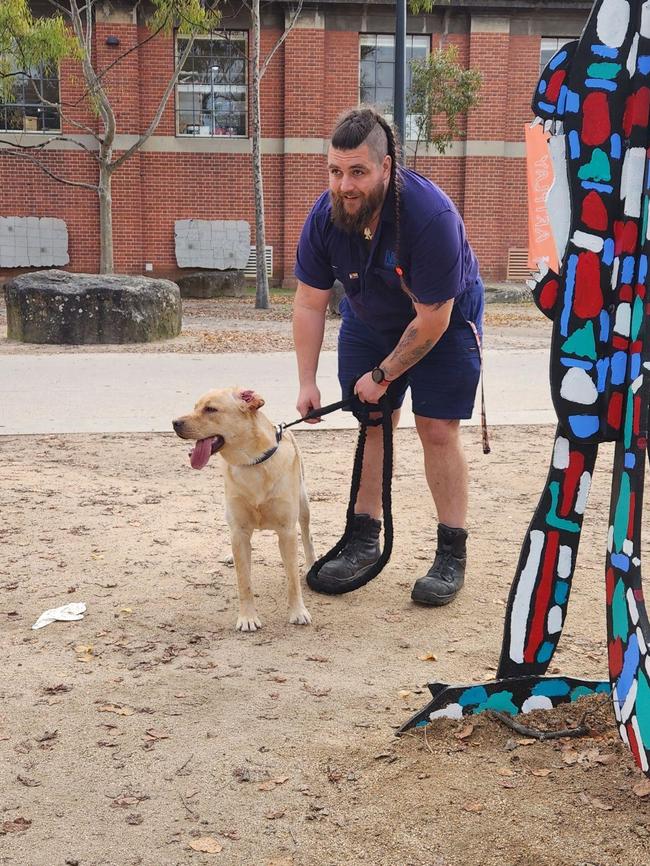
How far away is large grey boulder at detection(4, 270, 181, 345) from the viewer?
12.2 metres

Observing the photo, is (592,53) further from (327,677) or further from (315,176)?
(315,176)

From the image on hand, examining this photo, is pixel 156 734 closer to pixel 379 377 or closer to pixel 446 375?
pixel 379 377

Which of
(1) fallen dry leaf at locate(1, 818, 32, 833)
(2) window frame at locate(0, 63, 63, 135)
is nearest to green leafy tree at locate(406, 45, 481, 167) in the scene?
(2) window frame at locate(0, 63, 63, 135)

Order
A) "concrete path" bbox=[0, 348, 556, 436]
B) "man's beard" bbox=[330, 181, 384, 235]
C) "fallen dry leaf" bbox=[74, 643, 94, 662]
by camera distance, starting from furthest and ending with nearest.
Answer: "concrete path" bbox=[0, 348, 556, 436]
"fallen dry leaf" bbox=[74, 643, 94, 662]
"man's beard" bbox=[330, 181, 384, 235]

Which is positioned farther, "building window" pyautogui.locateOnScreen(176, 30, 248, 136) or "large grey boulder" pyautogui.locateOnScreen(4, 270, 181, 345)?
"building window" pyautogui.locateOnScreen(176, 30, 248, 136)

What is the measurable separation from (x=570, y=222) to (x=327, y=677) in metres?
1.81

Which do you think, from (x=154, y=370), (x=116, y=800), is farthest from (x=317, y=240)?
(x=154, y=370)

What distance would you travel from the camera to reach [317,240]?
3.93m

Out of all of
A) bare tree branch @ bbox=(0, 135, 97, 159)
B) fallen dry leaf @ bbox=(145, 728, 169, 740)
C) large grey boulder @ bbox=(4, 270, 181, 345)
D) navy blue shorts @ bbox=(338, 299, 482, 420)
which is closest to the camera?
fallen dry leaf @ bbox=(145, 728, 169, 740)

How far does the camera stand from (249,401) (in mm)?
3832

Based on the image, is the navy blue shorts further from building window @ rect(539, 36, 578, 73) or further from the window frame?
building window @ rect(539, 36, 578, 73)

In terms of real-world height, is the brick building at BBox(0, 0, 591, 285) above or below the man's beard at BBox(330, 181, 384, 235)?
above

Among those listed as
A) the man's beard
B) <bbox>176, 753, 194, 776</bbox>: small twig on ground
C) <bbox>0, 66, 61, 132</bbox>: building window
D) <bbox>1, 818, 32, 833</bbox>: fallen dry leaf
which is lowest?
<bbox>176, 753, 194, 776</bbox>: small twig on ground

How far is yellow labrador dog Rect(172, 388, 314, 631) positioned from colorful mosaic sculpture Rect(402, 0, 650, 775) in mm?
1391
